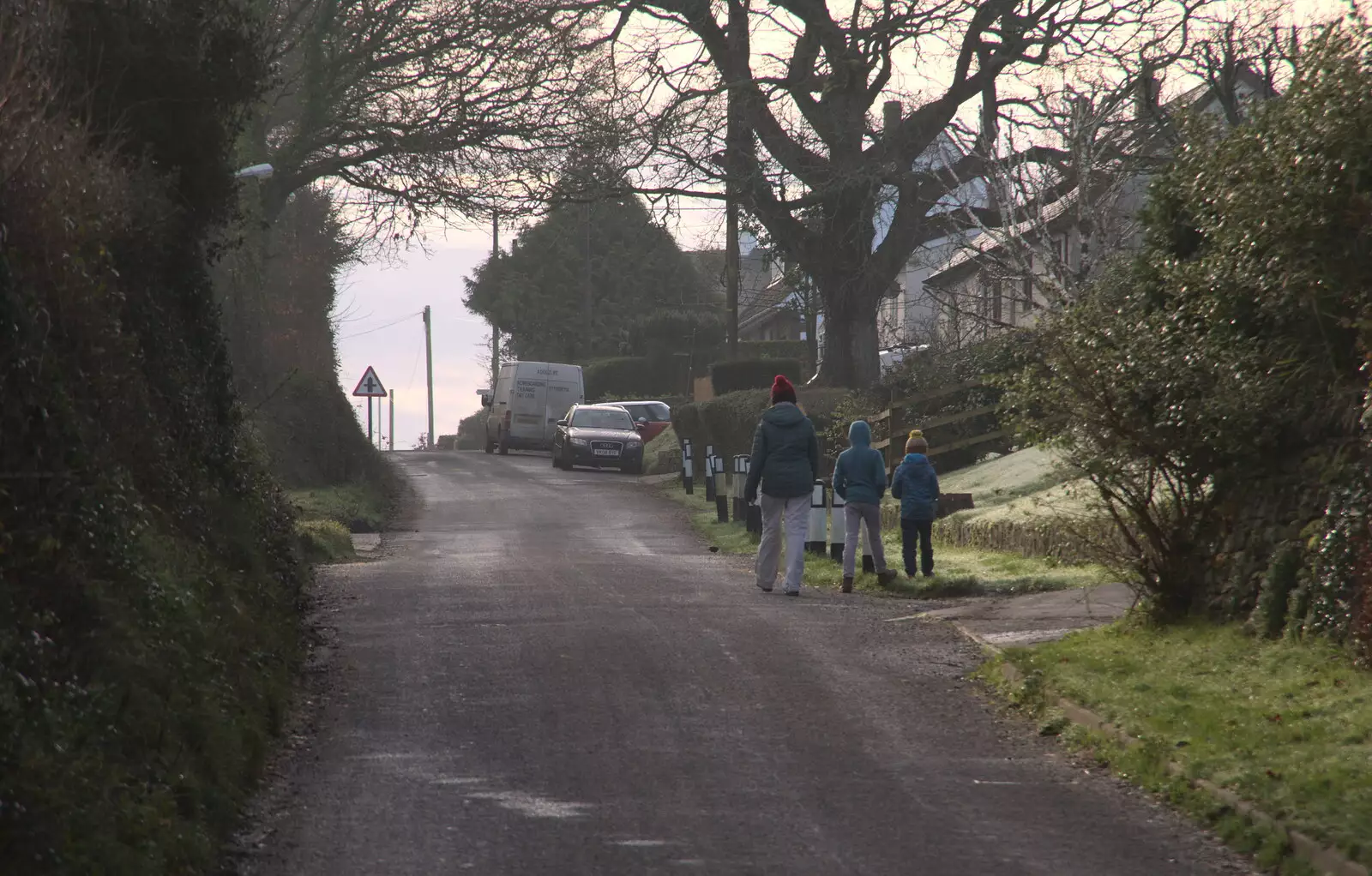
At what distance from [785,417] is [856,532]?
1.37 m

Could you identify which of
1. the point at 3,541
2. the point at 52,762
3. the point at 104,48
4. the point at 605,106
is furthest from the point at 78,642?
the point at 605,106

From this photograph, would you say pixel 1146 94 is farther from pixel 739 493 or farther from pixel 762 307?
pixel 762 307

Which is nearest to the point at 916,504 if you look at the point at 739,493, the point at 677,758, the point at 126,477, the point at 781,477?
the point at 781,477

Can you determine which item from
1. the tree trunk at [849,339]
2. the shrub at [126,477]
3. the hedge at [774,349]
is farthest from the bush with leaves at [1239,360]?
the hedge at [774,349]

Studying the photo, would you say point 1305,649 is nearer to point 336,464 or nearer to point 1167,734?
point 1167,734

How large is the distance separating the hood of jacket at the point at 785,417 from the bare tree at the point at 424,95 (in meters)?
11.4

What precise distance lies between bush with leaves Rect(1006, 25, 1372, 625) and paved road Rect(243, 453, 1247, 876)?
167 centimetres

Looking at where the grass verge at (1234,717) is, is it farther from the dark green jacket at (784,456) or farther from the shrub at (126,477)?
the dark green jacket at (784,456)

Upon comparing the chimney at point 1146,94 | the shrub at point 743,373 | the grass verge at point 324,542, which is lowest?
the grass verge at point 324,542

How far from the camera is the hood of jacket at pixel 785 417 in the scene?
15141mm

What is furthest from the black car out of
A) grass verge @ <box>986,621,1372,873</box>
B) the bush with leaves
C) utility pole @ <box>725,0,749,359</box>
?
grass verge @ <box>986,621,1372,873</box>

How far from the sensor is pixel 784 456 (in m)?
15.1

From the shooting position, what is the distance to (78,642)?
239 inches

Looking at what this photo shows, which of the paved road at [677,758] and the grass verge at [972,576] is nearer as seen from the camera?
the paved road at [677,758]
